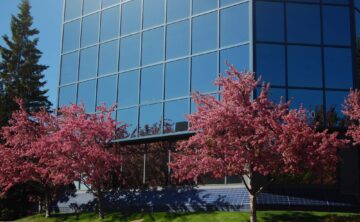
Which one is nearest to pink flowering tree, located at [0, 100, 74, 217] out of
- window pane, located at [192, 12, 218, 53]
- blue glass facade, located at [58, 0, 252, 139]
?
blue glass facade, located at [58, 0, 252, 139]

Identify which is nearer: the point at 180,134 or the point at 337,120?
the point at 337,120

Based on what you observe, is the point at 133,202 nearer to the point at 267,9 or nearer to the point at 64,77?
the point at 64,77

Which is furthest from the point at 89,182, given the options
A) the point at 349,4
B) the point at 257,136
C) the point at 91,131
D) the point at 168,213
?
the point at 349,4

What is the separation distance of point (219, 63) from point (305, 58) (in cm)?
460

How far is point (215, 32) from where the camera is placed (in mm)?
29875

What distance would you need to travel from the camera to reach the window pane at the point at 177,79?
30.2 metres

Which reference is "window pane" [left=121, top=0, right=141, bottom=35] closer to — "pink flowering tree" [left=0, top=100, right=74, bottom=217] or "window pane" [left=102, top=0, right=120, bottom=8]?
"window pane" [left=102, top=0, right=120, bottom=8]

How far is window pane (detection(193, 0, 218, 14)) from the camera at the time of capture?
3040cm

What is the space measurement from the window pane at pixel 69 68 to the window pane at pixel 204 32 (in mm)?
9807

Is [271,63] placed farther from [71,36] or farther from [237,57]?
[71,36]

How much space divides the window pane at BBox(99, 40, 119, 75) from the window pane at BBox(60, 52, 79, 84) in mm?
2467

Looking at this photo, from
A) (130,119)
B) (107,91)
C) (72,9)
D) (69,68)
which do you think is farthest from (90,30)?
(130,119)

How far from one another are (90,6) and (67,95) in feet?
20.6

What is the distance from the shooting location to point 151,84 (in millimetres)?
31828
